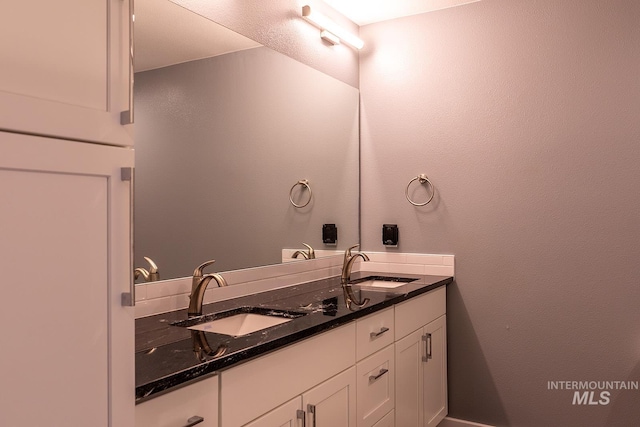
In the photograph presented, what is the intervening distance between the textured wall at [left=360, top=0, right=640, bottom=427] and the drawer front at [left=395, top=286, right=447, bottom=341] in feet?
0.43

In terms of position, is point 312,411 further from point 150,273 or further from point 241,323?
point 150,273

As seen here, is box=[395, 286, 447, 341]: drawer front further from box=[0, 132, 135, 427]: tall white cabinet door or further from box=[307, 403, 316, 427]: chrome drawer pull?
box=[0, 132, 135, 427]: tall white cabinet door

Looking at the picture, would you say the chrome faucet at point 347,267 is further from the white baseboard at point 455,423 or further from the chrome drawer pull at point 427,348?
the white baseboard at point 455,423

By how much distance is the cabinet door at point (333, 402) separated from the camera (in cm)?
172

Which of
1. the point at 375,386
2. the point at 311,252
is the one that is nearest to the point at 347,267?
the point at 311,252

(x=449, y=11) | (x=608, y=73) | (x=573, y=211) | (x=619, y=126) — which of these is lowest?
(x=573, y=211)

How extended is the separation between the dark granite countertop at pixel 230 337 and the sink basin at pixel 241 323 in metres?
0.04

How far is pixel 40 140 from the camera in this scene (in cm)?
91

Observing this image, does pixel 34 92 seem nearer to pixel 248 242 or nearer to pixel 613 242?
pixel 248 242

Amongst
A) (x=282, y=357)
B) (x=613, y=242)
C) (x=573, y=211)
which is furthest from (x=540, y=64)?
(x=282, y=357)

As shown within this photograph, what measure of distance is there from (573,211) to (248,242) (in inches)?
63.2

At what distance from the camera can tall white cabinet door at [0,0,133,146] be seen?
884 mm

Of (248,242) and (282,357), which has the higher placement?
Result: (248,242)

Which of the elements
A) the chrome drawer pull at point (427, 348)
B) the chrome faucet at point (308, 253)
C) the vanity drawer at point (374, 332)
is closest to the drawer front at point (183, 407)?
the vanity drawer at point (374, 332)
